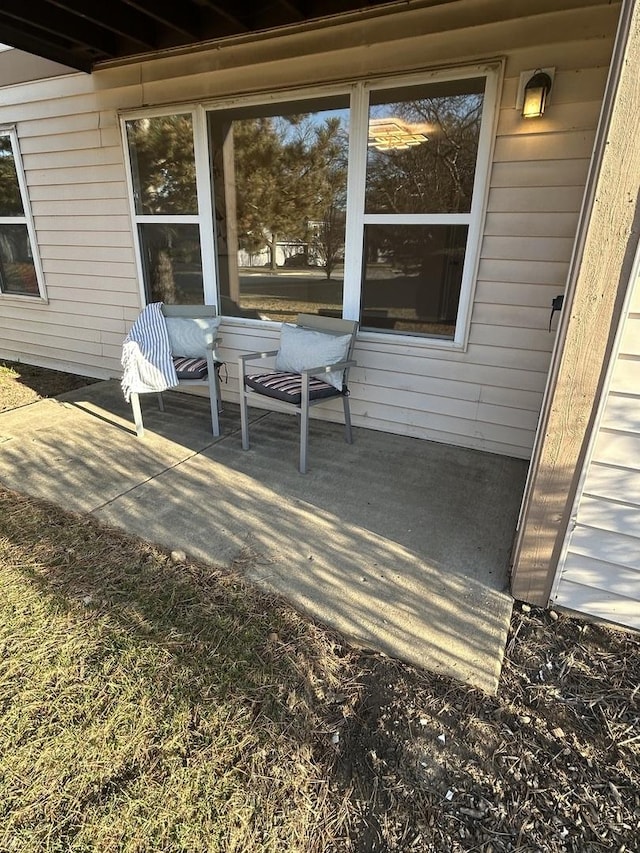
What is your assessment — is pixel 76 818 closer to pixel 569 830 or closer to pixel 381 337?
pixel 569 830

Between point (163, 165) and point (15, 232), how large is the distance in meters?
2.19

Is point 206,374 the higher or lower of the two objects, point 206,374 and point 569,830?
the higher

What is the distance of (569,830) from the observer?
3.83ft

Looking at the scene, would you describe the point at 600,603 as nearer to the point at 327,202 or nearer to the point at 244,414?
the point at 244,414

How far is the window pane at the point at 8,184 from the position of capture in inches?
180

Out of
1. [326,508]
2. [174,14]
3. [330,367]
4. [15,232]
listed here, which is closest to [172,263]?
[174,14]

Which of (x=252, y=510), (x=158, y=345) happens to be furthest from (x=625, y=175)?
(x=158, y=345)

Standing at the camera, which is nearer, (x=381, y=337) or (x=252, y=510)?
(x=252, y=510)

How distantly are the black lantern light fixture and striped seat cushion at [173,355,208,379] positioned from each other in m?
2.42

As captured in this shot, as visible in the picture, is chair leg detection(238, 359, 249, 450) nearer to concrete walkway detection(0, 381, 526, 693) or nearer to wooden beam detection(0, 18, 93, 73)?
concrete walkway detection(0, 381, 526, 693)

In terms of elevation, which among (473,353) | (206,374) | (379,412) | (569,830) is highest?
(473,353)

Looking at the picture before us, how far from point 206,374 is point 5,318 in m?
3.45

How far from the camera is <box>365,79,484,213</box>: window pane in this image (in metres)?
2.72

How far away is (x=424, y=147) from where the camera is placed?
2.88 meters
